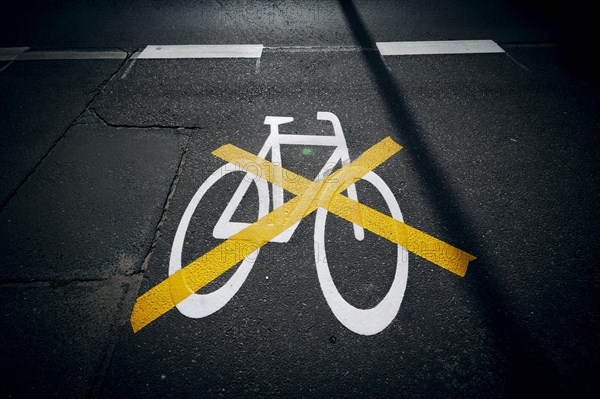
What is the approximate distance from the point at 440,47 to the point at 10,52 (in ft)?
24.7

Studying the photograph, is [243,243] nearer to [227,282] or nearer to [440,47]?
[227,282]

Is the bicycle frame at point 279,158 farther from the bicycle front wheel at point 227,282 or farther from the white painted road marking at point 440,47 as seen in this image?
the white painted road marking at point 440,47

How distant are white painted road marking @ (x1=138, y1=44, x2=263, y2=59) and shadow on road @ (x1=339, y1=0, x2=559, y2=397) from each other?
2.38 metres

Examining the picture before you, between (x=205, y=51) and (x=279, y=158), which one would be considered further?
(x=205, y=51)

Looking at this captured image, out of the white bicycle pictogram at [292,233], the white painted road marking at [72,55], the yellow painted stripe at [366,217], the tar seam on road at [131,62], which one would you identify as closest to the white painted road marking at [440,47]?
the white bicycle pictogram at [292,233]

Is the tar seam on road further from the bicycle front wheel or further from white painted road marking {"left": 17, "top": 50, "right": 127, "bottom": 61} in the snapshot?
the bicycle front wheel

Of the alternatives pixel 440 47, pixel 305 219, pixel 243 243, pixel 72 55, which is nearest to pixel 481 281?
pixel 305 219

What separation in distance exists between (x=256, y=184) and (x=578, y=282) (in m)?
2.97

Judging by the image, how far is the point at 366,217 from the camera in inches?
118

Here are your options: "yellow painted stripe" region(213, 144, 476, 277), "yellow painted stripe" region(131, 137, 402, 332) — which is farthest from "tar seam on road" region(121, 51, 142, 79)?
"yellow painted stripe" region(131, 137, 402, 332)

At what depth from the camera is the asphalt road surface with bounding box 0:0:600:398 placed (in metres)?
2.22

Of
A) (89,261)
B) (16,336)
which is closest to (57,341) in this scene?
(16,336)

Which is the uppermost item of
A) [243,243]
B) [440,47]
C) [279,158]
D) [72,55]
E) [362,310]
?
[72,55]

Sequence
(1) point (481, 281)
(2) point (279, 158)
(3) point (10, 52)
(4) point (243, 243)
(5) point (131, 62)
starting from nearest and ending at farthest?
1. (1) point (481, 281)
2. (4) point (243, 243)
3. (2) point (279, 158)
4. (5) point (131, 62)
5. (3) point (10, 52)
